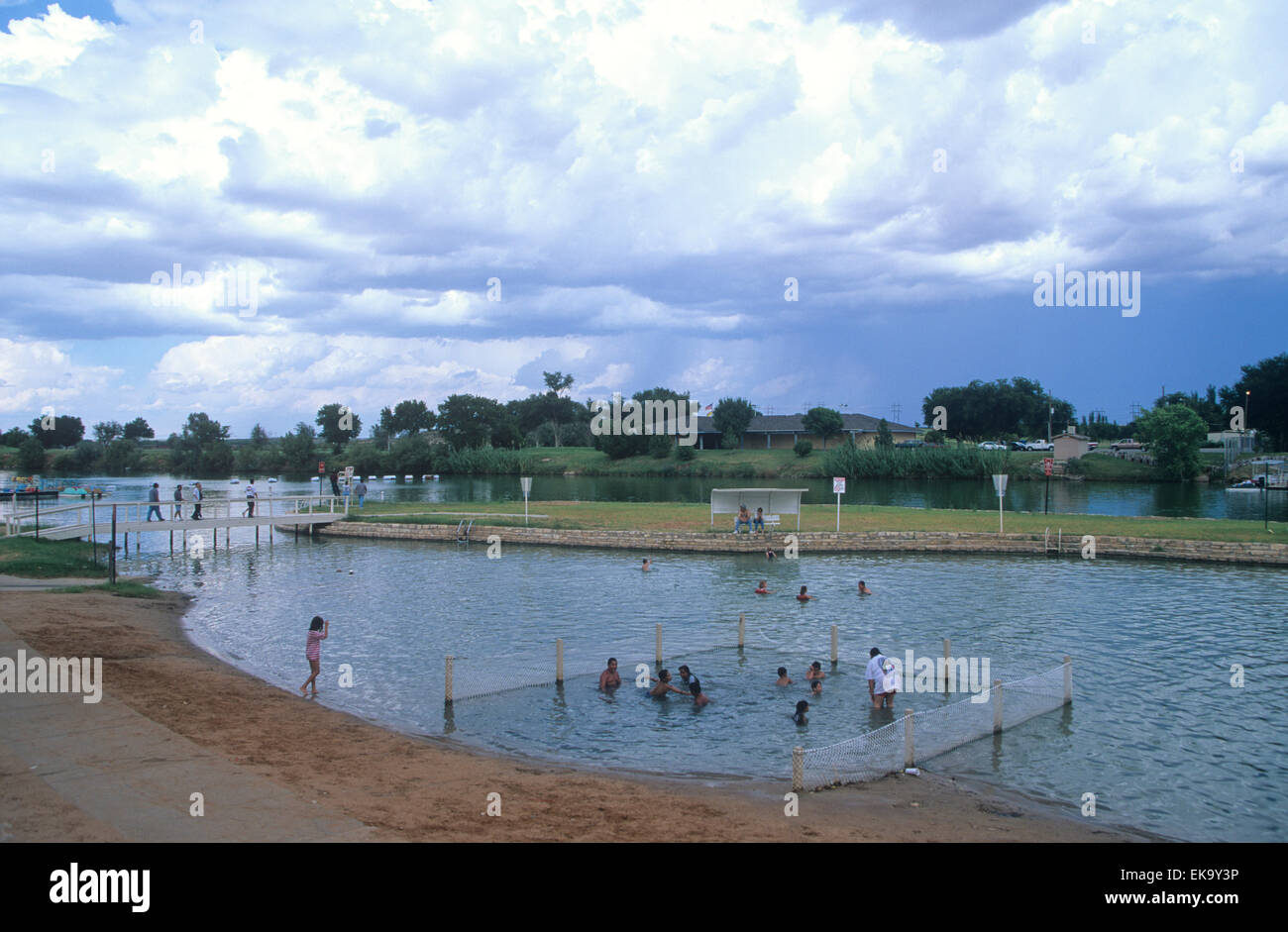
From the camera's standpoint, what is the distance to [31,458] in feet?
524

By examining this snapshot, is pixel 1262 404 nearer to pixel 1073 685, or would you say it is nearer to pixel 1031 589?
pixel 1031 589

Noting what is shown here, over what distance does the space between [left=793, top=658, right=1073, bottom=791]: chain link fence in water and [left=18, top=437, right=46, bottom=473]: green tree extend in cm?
18217

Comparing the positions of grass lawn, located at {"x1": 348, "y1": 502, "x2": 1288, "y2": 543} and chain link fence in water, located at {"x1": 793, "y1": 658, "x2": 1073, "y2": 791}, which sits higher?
grass lawn, located at {"x1": 348, "y1": 502, "x2": 1288, "y2": 543}

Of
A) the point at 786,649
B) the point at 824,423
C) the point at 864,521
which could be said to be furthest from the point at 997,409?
the point at 786,649

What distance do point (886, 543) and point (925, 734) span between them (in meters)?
28.6

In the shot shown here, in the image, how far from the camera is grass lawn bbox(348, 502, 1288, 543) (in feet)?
141

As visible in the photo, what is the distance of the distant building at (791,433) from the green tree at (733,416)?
94 cm

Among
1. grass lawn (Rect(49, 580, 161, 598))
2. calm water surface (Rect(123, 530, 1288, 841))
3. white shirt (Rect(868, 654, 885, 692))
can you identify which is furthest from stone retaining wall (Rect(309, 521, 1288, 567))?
white shirt (Rect(868, 654, 885, 692))

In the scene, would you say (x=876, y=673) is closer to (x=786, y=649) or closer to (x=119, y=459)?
(x=786, y=649)

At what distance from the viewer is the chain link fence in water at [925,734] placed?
14.0 meters

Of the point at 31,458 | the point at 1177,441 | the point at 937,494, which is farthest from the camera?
the point at 31,458

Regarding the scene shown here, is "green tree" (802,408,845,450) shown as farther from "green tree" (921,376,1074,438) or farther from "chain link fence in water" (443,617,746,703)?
"chain link fence in water" (443,617,746,703)

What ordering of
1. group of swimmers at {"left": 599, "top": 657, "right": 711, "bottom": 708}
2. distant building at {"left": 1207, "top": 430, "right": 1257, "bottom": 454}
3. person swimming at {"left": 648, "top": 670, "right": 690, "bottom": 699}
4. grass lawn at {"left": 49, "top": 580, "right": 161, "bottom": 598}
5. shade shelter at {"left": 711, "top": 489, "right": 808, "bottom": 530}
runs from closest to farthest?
group of swimmers at {"left": 599, "top": 657, "right": 711, "bottom": 708} < person swimming at {"left": 648, "top": 670, "right": 690, "bottom": 699} < grass lawn at {"left": 49, "top": 580, "right": 161, "bottom": 598} < shade shelter at {"left": 711, "top": 489, "right": 808, "bottom": 530} < distant building at {"left": 1207, "top": 430, "right": 1257, "bottom": 454}

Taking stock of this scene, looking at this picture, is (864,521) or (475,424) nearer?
(864,521)
